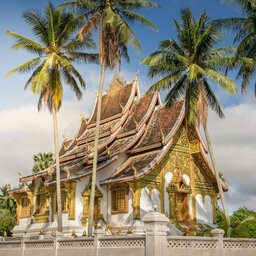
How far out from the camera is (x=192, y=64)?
2122 centimetres

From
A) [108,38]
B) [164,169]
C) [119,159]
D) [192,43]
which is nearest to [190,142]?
[164,169]

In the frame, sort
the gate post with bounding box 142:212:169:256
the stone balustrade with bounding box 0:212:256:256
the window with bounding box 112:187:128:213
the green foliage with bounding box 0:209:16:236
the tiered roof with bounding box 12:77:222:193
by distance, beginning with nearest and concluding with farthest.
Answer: the gate post with bounding box 142:212:169:256 < the stone balustrade with bounding box 0:212:256:256 < the window with bounding box 112:187:128:213 < the tiered roof with bounding box 12:77:222:193 < the green foliage with bounding box 0:209:16:236

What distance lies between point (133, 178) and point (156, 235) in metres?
9.92

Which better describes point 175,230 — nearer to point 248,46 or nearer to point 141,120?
point 141,120

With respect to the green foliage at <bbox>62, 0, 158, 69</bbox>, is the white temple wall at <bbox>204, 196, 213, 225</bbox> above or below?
below

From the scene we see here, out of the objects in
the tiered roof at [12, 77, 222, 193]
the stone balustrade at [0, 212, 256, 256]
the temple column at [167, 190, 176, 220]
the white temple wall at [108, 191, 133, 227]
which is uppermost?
the tiered roof at [12, 77, 222, 193]

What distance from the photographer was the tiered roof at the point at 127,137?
76.2 ft

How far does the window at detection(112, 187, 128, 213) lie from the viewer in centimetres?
2238

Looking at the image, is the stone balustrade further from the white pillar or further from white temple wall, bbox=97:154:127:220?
white temple wall, bbox=97:154:127:220

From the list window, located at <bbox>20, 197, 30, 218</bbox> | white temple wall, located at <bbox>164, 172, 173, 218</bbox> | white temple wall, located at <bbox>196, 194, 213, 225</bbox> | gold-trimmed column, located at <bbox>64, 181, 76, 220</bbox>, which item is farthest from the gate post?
window, located at <bbox>20, 197, 30, 218</bbox>

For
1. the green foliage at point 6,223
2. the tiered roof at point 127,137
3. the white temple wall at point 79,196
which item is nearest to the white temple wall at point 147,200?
the tiered roof at point 127,137

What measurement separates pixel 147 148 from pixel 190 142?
2.92m

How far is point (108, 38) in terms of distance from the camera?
20.2 metres

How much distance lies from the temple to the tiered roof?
5cm
